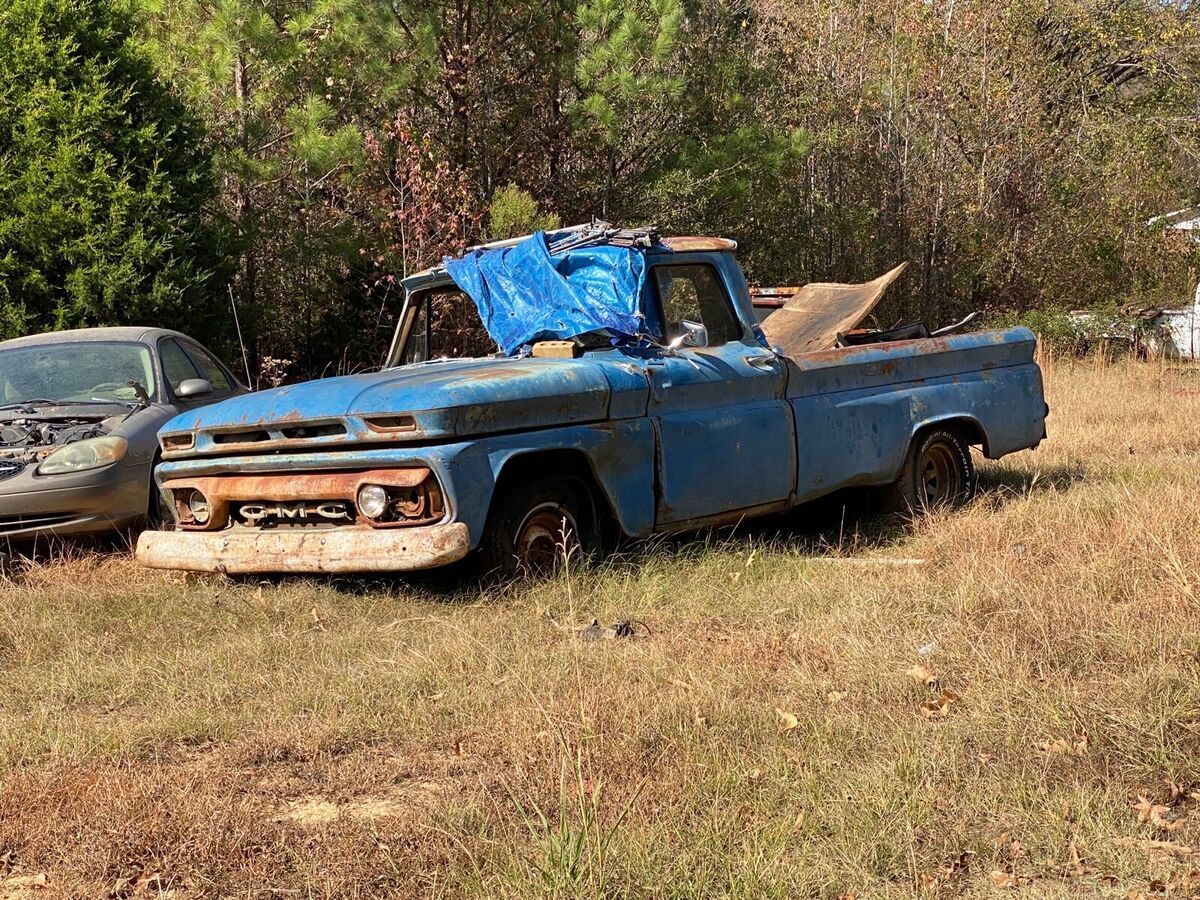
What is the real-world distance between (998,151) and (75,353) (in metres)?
15.7

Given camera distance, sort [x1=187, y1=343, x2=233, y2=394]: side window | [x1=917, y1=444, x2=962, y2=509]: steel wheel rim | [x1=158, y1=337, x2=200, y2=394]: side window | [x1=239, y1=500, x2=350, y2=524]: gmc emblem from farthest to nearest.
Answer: [x1=187, y1=343, x2=233, y2=394]: side window < [x1=158, y1=337, x2=200, y2=394]: side window < [x1=917, y1=444, x2=962, y2=509]: steel wheel rim < [x1=239, y1=500, x2=350, y2=524]: gmc emblem

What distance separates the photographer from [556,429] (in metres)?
6.04

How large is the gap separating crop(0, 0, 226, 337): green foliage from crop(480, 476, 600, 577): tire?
616 cm

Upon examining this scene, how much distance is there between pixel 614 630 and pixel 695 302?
88.9 inches

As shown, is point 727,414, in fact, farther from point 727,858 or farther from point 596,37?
point 596,37

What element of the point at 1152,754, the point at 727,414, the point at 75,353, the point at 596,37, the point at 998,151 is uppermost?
the point at 596,37

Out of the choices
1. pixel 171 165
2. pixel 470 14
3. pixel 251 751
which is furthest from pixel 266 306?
pixel 251 751

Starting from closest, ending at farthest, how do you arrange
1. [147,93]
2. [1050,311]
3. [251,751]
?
[251,751]
[147,93]
[1050,311]

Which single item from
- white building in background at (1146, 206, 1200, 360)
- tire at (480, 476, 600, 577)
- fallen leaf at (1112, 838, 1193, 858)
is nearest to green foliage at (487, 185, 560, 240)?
tire at (480, 476, 600, 577)

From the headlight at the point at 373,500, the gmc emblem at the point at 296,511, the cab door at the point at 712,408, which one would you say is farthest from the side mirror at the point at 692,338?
the gmc emblem at the point at 296,511

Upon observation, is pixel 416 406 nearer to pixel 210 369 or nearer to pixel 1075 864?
pixel 1075 864

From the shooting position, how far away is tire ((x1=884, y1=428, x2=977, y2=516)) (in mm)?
7934

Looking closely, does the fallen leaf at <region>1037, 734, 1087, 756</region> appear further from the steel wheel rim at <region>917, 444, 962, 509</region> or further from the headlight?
the steel wheel rim at <region>917, 444, 962, 509</region>

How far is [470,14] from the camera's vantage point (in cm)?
1443
